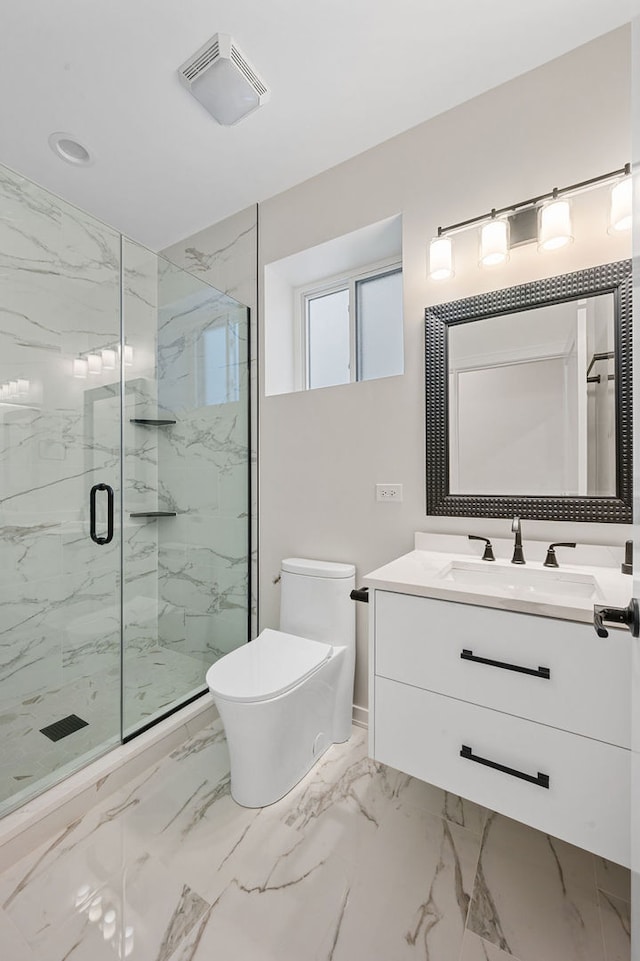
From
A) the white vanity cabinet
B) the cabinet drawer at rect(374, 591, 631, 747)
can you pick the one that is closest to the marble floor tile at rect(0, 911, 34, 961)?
the white vanity cabinet

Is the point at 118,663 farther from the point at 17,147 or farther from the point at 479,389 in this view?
the point at 17,147

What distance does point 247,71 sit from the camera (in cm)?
146

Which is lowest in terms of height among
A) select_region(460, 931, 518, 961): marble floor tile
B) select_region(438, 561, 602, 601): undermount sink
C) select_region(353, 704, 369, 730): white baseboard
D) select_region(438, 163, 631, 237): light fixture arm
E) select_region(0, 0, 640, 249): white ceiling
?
select_region(460, 931, 518, 961): marble floor tile

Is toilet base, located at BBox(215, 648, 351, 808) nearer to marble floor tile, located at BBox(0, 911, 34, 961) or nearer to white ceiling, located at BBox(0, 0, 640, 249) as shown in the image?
marble floor tile, located at BBox(0, 911, 34, 961)

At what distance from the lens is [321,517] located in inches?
76.2

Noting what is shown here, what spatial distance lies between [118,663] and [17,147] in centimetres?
231

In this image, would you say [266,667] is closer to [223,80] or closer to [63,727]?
[63,727]

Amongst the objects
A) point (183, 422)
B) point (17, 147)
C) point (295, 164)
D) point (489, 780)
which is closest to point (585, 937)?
point (489, 780)

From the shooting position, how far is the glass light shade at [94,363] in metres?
2.02

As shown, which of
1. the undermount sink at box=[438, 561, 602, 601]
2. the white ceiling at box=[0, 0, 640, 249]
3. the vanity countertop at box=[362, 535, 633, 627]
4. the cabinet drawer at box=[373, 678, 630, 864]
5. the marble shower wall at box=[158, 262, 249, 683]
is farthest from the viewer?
the marble shower wall at box=[158, 262, 249, 683]

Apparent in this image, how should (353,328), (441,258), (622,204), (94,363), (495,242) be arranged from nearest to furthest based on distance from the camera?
1. (622,204)
2. (495,242)
3. (441,258)
4. (94,363)
5. (353,328)

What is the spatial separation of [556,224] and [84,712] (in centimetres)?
255

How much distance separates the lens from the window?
206 centimetres

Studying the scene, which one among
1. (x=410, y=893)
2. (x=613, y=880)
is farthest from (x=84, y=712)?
(x=613, y=880)
